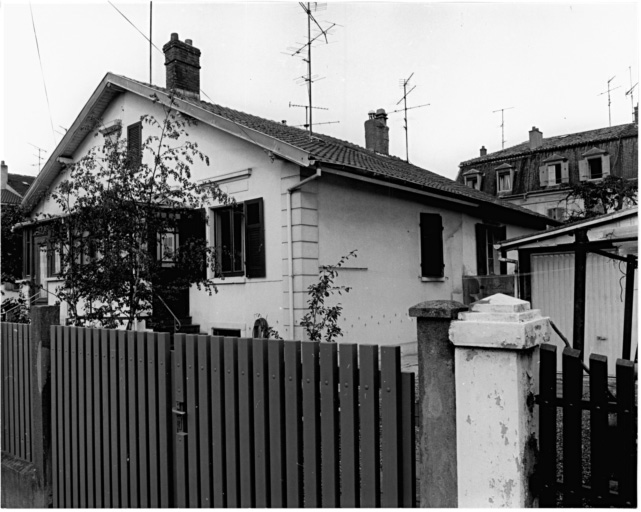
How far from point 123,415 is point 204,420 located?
838mm

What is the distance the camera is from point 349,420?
9.04ft

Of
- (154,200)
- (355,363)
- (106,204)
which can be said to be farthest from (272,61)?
(355,363)

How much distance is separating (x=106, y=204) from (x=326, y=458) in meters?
4.21

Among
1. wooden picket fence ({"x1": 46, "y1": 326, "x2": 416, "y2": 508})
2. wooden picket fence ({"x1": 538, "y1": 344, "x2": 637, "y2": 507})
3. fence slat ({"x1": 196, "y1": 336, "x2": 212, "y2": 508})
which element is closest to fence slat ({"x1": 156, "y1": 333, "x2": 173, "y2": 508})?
wooden picket fence ({"x1": 46, "y1": 326, "x2": 416, "y2": 508})

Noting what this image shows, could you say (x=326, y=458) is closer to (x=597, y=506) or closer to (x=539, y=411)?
(x=539, y=411)

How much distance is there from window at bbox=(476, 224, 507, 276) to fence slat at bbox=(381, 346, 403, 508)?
10976mm

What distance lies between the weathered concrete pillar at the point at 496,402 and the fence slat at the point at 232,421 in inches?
54.1

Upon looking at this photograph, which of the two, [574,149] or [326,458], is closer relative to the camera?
[326,458]

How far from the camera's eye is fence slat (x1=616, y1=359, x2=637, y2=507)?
2.24 meters

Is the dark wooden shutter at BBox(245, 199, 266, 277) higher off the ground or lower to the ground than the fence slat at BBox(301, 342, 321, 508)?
higher

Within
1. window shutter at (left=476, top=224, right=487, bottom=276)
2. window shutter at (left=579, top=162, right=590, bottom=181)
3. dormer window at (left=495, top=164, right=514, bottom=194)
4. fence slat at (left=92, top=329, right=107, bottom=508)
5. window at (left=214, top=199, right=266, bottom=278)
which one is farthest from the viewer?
dormer window at (left=495, top=164, right=514, bottom=194)

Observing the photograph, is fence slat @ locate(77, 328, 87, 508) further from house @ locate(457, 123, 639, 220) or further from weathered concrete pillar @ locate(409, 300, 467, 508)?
house @ locate(457, 123, 639, 220)

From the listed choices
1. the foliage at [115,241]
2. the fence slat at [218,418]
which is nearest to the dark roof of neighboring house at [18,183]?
the foliage at [115,241]

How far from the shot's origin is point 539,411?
2520 mm
